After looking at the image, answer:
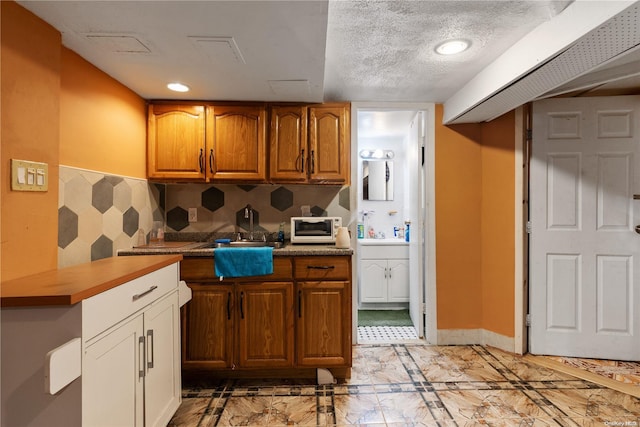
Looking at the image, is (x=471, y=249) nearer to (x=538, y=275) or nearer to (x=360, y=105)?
(x=538, y=275)

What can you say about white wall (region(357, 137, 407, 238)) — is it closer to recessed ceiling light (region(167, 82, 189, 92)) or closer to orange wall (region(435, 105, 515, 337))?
orange wall (region(435, 105, 515, 337))

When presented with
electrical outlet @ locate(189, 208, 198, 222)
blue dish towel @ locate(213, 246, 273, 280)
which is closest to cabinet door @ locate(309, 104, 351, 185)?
blue dish towel @ locate(213, 246, 273, 280)

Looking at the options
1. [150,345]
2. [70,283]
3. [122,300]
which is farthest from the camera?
[150,345]

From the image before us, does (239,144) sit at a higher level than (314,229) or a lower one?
higher

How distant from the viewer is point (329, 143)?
8.82 ft

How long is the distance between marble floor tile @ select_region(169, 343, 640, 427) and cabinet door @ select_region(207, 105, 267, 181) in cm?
158

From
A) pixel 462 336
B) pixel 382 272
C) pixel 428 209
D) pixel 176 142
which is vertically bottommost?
pixel 462 336

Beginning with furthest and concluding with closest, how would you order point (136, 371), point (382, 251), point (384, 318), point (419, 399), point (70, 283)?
1. point (382, 251)
2. point (384, 318)
3. point (419, 399)
4. point (136, 371)
5. point (70, 283)

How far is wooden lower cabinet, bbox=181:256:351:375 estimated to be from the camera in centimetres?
226

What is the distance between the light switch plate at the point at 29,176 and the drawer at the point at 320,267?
4.76 feet

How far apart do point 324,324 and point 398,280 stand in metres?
1.86

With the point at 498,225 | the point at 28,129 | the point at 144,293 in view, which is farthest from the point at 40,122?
the point at 498,225

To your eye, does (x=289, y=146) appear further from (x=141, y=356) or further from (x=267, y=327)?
(x=141, y=356)

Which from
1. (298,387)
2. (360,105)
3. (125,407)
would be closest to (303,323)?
(298,387)
